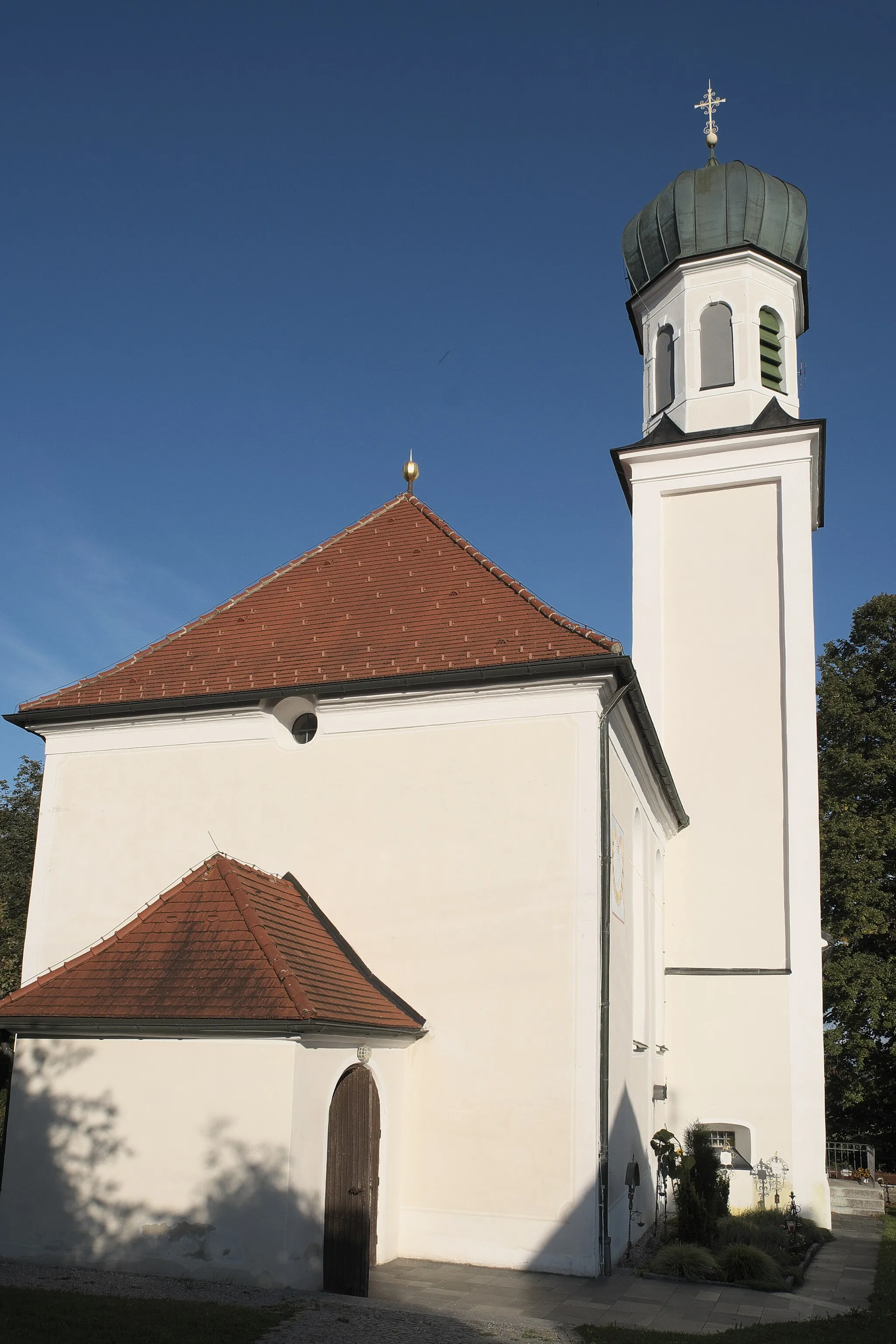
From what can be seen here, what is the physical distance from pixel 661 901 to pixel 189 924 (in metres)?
9.23

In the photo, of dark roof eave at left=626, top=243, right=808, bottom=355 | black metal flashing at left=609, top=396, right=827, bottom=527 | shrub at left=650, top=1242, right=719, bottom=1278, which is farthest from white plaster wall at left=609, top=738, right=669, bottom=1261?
dark roof eave at left=626, top=243, right=808, bottom=355

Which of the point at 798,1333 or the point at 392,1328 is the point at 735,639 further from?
the point at 392,1328

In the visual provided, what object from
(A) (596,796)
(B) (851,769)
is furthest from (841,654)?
(A) (596,796)

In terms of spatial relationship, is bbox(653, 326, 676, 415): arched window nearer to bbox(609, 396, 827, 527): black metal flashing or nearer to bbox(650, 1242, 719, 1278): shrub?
bbox(609, 396, 827, 527): black metal flashing

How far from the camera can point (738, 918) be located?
1806 centimetres

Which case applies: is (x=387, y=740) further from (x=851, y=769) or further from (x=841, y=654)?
(x=841, y=654)

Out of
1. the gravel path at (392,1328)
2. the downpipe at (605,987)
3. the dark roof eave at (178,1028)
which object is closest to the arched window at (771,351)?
the downpipe at (605,987)

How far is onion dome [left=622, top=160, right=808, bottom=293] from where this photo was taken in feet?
70.0

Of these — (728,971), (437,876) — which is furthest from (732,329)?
(437,876)

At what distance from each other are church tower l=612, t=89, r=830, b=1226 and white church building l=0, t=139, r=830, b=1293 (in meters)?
0.07

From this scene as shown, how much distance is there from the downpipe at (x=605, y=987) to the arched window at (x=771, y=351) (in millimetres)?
10476

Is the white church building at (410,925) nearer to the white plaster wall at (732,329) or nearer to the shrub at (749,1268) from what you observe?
the shrub at (749,1268)

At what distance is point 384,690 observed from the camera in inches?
510

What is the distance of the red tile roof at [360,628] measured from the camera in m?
12.9
